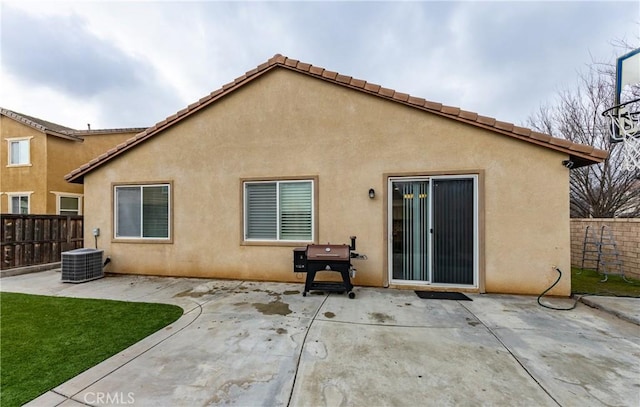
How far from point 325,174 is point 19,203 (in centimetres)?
1855

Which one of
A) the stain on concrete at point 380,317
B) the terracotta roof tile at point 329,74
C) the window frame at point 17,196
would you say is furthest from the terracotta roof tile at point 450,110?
the window frame at point 17,196

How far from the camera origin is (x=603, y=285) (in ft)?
20.5

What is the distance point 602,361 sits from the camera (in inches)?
121

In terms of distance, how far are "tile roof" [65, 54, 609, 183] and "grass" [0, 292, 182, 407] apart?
4542mm

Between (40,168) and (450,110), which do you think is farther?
(40,168)

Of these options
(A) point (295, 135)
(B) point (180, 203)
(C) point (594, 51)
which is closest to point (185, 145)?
(B) point (180, 203)

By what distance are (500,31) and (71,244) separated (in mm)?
17799

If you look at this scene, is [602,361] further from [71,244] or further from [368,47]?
[71,244]

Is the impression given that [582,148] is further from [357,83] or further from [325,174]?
[325,174]

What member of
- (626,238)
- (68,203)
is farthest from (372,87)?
(68,203)

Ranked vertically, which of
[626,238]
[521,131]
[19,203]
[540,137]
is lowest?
[626,238]

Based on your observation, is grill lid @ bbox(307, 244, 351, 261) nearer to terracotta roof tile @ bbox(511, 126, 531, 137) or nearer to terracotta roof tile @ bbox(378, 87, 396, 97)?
terracotta roof tile @ bbox(378, 87, 396, 97)

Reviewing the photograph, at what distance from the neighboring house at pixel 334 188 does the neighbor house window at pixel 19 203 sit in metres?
10.3

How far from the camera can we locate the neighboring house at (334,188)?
5.55 m
